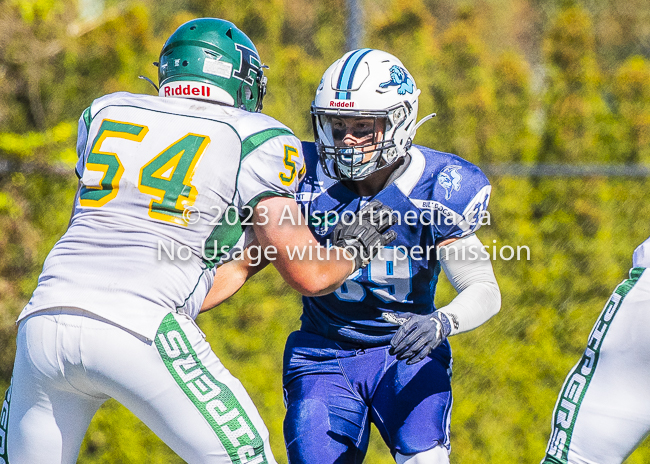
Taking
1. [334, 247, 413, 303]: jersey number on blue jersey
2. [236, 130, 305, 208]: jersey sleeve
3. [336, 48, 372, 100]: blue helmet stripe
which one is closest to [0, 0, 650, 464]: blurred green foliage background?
[336, 48, 372, 100]: blue helmet stripe

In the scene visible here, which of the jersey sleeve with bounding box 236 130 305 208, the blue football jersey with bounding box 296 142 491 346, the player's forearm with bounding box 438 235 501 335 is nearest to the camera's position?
the jersey sleeve with bounding box 236 130 305 208

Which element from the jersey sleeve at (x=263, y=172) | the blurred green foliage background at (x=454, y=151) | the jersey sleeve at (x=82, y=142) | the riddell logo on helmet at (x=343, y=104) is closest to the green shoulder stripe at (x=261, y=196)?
the jersey sleeve at (x=263, y=172)

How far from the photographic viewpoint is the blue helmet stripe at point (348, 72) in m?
2.87

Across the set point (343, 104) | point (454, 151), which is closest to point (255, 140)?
point (343, 104)

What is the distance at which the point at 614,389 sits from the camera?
241cm

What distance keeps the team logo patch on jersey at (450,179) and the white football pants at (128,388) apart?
44.1 inches

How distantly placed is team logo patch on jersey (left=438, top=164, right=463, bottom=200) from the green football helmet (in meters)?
0.80

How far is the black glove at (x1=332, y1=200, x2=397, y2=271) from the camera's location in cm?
254

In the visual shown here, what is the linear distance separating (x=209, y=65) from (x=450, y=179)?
1008mm

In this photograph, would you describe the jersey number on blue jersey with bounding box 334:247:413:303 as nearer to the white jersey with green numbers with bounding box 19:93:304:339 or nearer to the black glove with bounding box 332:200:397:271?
the black glove with bounding box 332:200:397:271

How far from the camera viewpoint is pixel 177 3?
5387 millimetres

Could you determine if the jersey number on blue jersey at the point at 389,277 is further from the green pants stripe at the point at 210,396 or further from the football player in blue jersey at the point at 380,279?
the green pants stripe at the point at 210,396

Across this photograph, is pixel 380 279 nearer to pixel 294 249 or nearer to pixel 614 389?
pixel 294 249

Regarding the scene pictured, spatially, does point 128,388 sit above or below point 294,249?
below
